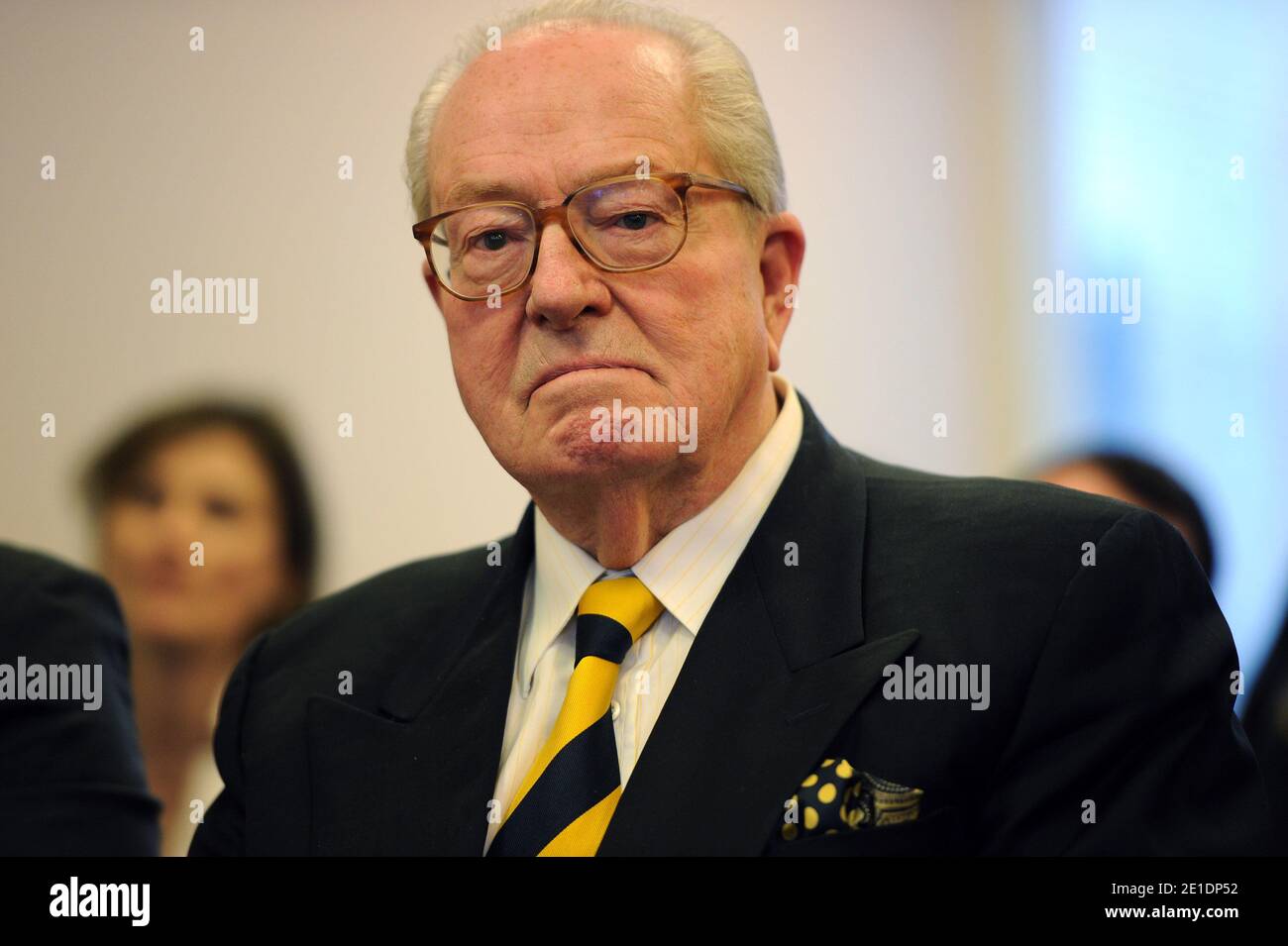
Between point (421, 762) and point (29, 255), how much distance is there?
135 centimetres

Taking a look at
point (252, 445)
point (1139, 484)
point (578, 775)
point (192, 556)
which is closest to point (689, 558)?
point (578, 775)

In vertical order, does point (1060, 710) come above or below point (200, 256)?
below

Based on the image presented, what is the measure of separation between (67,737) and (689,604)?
0.93 meters

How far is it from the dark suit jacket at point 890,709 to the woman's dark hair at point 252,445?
0.82 m

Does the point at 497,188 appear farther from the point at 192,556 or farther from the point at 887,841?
the point at 192,556

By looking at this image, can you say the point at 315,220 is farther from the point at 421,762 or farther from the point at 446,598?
the point at 421,762

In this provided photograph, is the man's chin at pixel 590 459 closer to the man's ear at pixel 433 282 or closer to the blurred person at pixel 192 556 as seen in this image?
the man's ear at pixel 433 282

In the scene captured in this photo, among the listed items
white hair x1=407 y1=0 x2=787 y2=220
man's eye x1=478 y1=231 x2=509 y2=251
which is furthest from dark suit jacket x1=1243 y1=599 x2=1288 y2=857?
man's eye x1=478 y1=231 x2=509 y2=251

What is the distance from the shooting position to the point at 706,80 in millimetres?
1812

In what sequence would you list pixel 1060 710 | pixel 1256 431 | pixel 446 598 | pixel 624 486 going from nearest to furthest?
1. pixel 1060 710
2. pixel 624 486
3. pixel 446 598
4. pixel 1256 431

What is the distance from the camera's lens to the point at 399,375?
261 centimetres

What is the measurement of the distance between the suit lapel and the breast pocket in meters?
0.05
